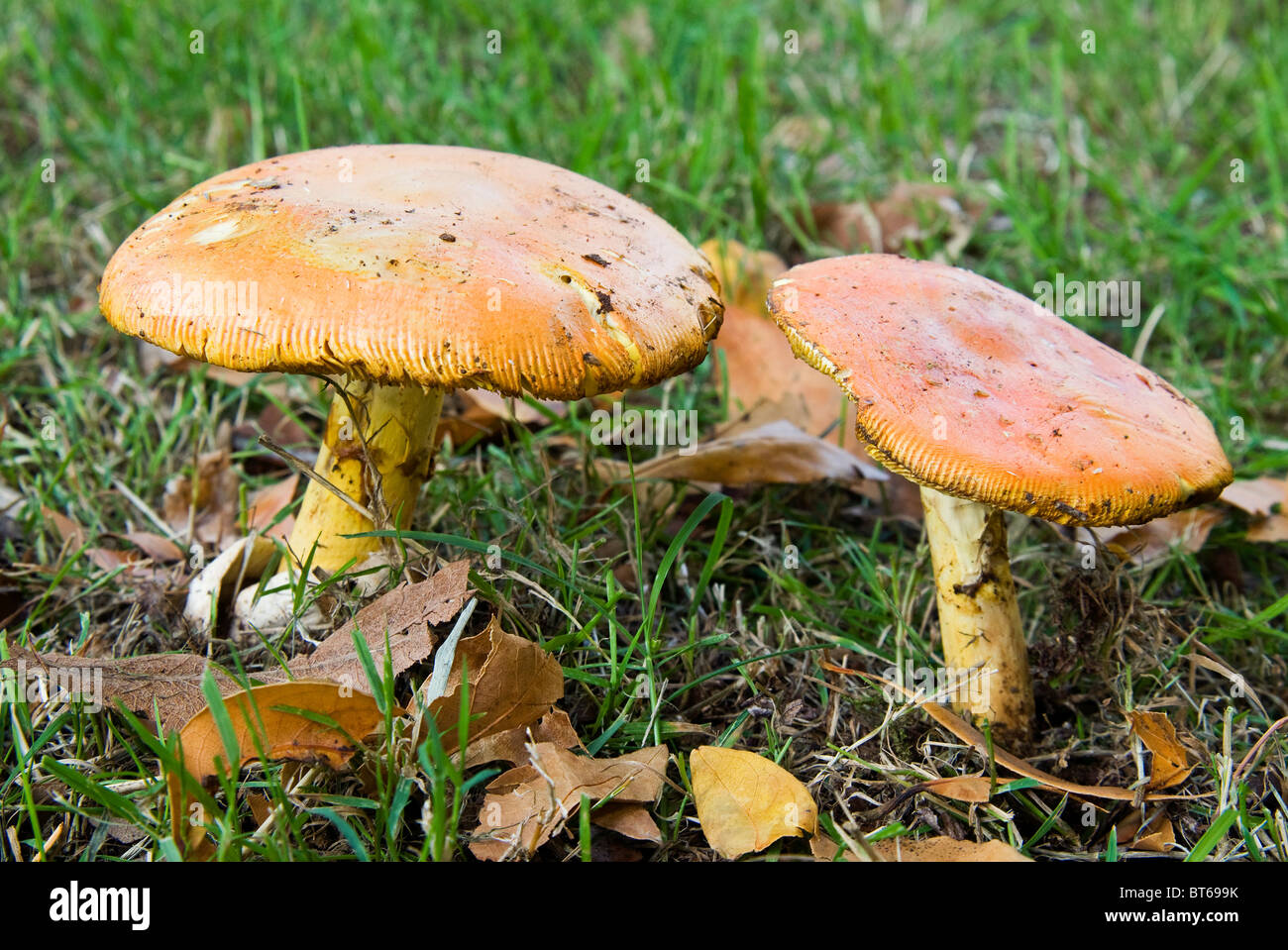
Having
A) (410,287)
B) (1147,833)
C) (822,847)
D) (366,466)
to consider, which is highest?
(410,287)

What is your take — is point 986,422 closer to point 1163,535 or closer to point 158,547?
point 1163,535

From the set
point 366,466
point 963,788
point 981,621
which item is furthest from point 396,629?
point 981,621

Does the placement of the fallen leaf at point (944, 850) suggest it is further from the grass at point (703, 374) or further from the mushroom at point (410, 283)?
the mushroom at point (410, 283)

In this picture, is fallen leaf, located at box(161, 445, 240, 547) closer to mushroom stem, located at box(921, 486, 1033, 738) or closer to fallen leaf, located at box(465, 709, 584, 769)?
fallen leaf, located at box(465, 709, 584, 769)

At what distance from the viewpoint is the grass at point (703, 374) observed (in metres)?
2.39

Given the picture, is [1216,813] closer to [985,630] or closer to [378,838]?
[985,630]

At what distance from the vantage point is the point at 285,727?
2113mm

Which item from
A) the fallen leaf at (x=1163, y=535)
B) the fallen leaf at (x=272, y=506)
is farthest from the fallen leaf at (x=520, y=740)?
the fallen leaf at (x=1163, y=535)

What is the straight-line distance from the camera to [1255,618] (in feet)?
8.95

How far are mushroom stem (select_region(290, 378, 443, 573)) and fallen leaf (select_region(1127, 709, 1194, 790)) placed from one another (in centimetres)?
185

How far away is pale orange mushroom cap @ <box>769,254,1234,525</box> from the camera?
208cm

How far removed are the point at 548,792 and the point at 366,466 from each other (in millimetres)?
944

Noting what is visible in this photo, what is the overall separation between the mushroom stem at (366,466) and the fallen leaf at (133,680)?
0.44 m
